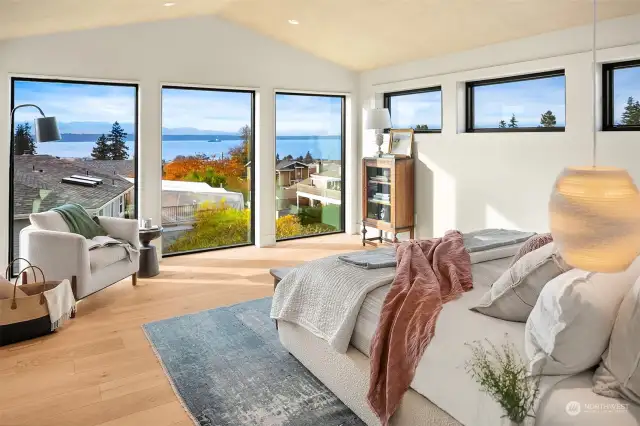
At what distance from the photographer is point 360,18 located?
5.12m

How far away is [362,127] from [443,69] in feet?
5.40

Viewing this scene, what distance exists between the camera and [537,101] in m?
4.86

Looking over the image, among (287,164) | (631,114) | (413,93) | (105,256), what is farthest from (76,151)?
(631,114)

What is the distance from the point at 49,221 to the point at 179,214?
190 centimetres

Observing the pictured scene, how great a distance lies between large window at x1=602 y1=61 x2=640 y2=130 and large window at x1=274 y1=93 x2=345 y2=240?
3603 millimetres

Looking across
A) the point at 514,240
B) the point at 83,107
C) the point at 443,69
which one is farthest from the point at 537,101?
the point at 83,107

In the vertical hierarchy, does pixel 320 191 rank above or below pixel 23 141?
below

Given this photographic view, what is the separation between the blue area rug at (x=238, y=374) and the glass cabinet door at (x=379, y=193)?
2873mm

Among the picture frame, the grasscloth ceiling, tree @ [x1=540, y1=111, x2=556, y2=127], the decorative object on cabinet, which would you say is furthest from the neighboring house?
tree @ [x1=540, y1=111, x2=556, y2=127]

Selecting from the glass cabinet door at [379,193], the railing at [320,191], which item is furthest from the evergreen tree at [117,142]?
the glass cabinet door at [379,193]

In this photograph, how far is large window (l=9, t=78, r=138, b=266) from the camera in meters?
4.91

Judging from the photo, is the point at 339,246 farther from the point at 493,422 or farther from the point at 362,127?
the point at 493,422

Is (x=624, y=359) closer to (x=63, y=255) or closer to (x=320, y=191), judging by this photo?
(x=63, y=255)

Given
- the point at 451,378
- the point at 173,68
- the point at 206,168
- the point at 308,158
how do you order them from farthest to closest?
the point at 308,158
the point at 206,168
the point at 173,68
the point at 451,378
